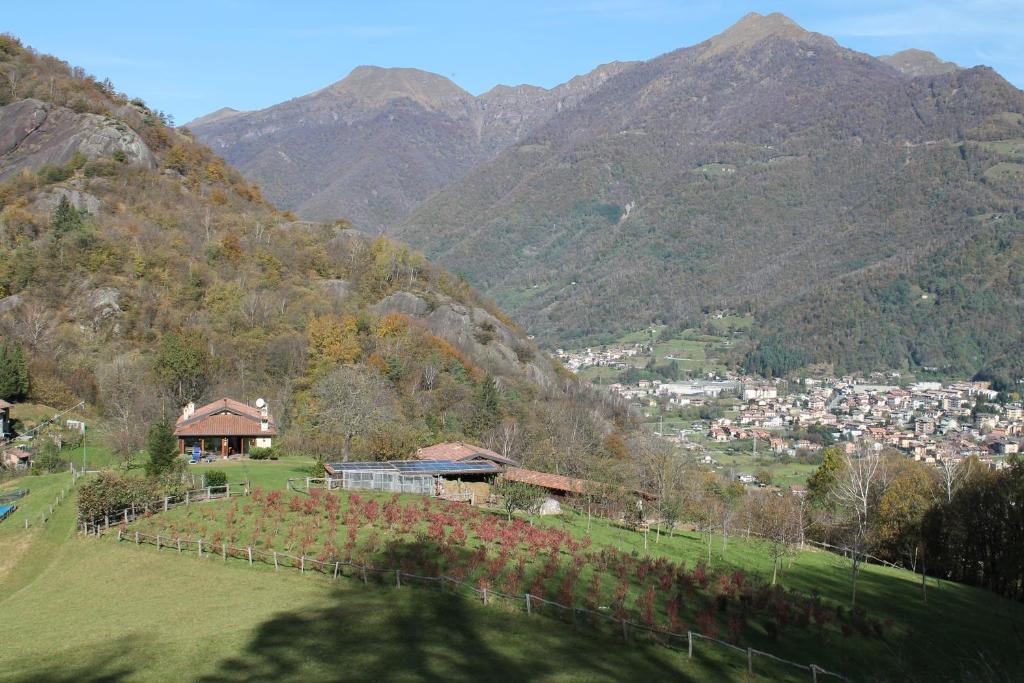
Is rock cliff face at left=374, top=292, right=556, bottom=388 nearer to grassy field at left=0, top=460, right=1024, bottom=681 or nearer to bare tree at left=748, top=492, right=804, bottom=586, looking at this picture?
bare tree at left=748, top=492, right=804, bottom=586

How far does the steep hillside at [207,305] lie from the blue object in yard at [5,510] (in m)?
12.7

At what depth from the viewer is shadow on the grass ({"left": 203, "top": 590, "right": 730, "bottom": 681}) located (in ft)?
69.8

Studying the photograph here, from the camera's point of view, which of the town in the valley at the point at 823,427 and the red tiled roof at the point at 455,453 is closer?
the red tiled roof at the point at 455,453

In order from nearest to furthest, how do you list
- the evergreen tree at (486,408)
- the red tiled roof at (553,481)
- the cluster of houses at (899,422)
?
the red tiled roof at (553,481)
the evergreen tree at (486,408)
the cluster of houses at (899,422)

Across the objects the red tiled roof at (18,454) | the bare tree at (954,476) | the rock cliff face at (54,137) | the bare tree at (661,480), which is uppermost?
the rock cliff face at (54,137)

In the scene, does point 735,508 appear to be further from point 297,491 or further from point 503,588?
point 503,588

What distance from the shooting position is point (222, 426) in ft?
200

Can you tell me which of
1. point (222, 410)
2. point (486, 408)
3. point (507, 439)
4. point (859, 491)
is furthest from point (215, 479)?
point (859, 491)

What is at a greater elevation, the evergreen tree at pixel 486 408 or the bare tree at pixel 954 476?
the evergreen tree at pixel 486 408

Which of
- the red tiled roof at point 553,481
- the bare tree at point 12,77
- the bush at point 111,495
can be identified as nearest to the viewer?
the bush at point 111,495

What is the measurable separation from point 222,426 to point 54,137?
215ft

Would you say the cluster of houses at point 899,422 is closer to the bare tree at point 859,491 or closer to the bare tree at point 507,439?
the bare tree at point 859,491

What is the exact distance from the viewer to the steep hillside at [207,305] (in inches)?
2940

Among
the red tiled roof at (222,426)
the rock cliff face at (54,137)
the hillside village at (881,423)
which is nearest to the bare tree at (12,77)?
the rock cliff face at (54,137)
